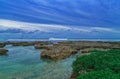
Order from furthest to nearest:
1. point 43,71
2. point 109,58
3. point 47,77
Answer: point 43,71 < point 47,77 < point 109,58

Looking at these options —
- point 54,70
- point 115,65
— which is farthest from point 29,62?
point 115,65

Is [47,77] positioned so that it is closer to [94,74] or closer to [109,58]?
[109,58]

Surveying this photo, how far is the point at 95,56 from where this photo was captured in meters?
22.4

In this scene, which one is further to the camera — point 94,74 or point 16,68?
point 16,68

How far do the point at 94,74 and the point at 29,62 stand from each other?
2112 cm

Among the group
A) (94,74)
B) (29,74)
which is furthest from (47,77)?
(94,74)

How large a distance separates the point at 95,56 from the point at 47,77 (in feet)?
19.5

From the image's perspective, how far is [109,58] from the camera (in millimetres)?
21766

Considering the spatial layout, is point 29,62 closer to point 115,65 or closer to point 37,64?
point 37,64

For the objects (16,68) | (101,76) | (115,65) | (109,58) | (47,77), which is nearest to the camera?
(101,76)

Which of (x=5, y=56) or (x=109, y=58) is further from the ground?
(x=109, y=58)

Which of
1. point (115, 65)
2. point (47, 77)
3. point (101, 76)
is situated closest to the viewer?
point (101, 76)

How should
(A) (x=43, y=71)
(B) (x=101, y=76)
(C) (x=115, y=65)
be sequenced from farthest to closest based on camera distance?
(A) (x=43, y=71) < (C) (x=115, y=65) < (B) (x=101, y=76)

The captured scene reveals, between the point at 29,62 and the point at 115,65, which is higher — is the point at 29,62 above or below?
below
